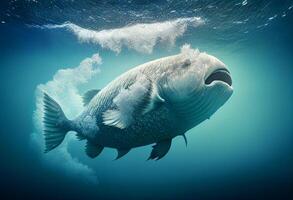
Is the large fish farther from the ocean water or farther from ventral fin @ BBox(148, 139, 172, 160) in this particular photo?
the ocean water

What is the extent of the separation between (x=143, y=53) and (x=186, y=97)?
925 inches

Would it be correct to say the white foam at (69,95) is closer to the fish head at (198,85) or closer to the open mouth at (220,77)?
the fish head at (198,85)

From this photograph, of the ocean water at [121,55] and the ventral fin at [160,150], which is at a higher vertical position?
the ocean water at [121,55]

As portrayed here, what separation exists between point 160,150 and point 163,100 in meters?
1.11

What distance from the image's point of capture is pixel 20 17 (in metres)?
16.6

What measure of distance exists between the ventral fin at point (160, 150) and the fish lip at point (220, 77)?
1.38 m

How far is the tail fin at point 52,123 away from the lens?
6730 millimetres

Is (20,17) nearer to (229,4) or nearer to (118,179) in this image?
(229,4)

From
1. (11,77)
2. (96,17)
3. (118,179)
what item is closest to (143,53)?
(96,17)

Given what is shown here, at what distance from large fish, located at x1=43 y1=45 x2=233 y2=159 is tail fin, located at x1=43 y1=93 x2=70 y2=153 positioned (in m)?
1.62

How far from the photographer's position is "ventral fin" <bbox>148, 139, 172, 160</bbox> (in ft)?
15.3

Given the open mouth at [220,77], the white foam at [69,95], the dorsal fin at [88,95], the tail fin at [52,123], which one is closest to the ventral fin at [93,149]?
the tail fin at [52,123]

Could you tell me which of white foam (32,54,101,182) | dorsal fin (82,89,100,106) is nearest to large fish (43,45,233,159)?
dorsal fin (82,89,100,106)

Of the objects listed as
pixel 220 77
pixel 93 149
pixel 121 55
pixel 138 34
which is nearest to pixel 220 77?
pixel 220 77
